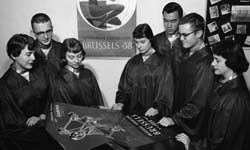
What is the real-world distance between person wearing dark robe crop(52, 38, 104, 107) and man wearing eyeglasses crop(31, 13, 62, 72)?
0.28 m

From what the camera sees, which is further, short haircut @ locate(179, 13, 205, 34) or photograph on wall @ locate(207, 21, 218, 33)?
photograph on wall @ locate(207, 21, 218, 33)

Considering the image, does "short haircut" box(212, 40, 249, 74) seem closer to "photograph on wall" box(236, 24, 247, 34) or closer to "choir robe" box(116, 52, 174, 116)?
"choir robe" box(116, 52, 174, 116)

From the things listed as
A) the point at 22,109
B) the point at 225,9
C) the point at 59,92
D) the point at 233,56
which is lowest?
the point at 22,109

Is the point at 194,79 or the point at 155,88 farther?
the point at 155,88

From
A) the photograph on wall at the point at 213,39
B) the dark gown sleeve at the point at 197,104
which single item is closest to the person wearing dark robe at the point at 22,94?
the dark gown sleeve at the point at 197,104

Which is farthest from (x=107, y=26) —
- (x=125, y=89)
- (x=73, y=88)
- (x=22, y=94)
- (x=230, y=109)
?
(x=230, y=109)

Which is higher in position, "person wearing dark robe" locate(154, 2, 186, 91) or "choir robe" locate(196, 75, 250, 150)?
"person wearing dark robe" locate(154, 2, 186, 91)

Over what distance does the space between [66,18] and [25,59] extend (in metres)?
1.22

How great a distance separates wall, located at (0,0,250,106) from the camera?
325cm

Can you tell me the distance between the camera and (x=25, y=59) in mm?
2252

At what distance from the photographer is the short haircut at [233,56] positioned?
177 cm

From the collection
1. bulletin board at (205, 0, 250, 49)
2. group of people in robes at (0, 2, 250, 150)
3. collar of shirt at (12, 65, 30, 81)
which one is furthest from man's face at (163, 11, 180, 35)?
collar of shirt at (12, 65, 30, 81)

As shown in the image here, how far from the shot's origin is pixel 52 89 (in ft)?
7.89

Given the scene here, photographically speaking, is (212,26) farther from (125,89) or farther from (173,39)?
(125,89)
